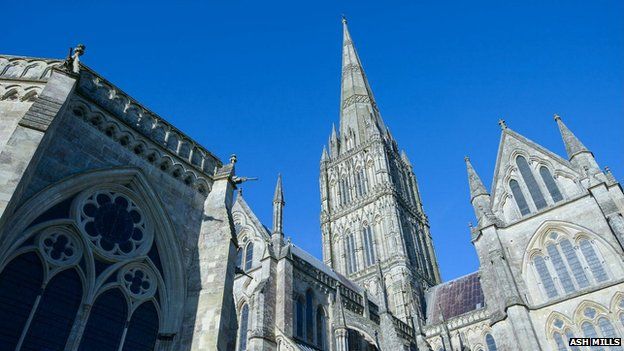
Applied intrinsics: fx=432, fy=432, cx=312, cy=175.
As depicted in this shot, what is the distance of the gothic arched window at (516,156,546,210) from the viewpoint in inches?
835

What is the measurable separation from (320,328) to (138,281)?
14.1 m

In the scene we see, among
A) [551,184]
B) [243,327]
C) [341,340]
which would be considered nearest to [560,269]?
[551,184]

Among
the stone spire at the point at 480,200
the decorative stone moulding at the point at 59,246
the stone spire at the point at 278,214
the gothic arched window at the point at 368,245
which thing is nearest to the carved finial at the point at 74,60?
the decorative stone moulding at the point at 59,246

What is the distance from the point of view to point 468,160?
82.9 feet

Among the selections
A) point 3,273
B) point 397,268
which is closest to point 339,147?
point 397,268

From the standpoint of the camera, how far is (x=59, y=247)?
348 inches

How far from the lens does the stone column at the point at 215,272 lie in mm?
9664

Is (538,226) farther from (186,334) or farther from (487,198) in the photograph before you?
(186,334)

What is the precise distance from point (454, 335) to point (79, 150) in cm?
2803

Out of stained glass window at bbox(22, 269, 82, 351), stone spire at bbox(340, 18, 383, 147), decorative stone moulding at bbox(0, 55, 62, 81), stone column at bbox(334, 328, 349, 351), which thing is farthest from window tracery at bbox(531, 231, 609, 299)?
stone spire at bbox(340, 18, 383, 147)

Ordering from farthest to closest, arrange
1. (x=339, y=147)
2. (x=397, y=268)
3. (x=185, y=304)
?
(x=339, y=147)
(x=397, y=268)
(x=185, y=304)

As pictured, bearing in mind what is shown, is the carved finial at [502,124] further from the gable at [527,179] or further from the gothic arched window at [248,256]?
the gothic arched window at [248,256]

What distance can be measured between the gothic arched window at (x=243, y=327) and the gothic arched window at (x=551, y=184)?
15.8 meters

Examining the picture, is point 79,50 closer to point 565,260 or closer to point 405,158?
point 565,260
